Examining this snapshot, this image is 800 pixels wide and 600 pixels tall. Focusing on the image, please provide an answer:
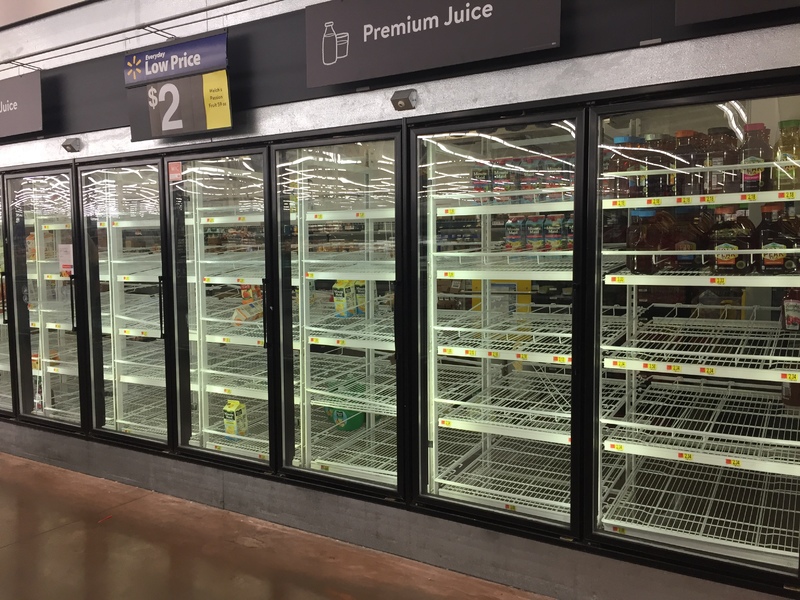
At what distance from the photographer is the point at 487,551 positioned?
3225mm

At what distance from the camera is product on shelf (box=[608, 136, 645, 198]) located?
3.09 meters

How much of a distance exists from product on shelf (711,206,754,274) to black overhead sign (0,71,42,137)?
458 centimetres

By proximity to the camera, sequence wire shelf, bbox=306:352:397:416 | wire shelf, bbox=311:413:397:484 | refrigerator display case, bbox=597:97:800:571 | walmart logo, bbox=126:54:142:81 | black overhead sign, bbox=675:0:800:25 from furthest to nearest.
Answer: walmart logo, bbox=126:54:142:81 → wire shelf, bbox=306:352:397:416 → wire shelf, bbox=311:413:397:484 → refrigerator display case, bbox=597:97:800:571 → black overhead sign, bbox=675:0:800:25

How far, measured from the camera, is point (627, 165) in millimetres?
3166

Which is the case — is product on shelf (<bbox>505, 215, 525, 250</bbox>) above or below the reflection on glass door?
above

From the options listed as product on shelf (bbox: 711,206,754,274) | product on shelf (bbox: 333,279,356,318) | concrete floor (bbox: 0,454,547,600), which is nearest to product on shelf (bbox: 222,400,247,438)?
concrete floor (bbox: 0,454,547,600)

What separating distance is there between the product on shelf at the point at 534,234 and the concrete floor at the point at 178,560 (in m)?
1.79

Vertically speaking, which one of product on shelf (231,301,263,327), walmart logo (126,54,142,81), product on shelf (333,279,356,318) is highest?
walmart logo (126,54,142,81)

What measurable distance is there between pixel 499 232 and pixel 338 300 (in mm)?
1139

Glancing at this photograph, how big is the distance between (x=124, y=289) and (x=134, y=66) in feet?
5.90

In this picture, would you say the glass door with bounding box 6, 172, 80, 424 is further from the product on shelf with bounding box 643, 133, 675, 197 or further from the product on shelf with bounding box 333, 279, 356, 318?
the product on shelf with bounding box 643, 133, 675, 197

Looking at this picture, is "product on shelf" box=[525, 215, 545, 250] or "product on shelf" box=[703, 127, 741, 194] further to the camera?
"product on shelf" box=[525, 215, 545, 250]

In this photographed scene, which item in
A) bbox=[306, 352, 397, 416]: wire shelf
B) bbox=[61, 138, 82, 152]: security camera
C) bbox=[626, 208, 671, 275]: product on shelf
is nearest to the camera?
bbox=[626, 208, 671, 275]: product on shelf

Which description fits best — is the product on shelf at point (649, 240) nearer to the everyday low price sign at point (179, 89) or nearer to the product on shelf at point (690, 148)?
the product on shelf at point (690, 148)
